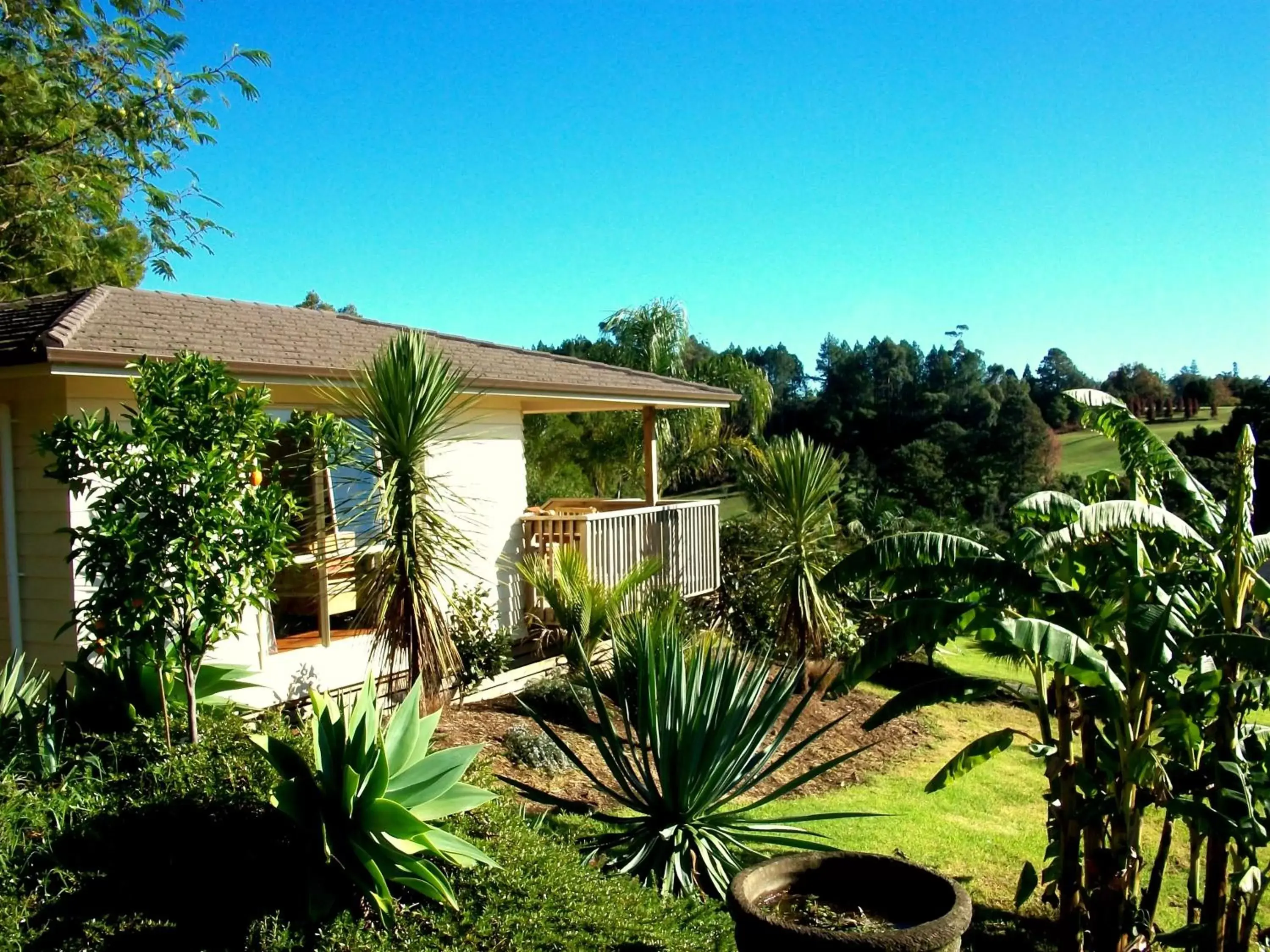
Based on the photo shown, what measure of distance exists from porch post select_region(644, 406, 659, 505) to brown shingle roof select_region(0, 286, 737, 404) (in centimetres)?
53

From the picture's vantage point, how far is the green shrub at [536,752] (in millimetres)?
8828

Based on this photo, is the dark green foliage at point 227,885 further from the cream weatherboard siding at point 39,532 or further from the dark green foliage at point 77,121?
the dark green foliage at point 77,121

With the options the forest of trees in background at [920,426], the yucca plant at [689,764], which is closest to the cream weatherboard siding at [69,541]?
the yucca plant at [689,764]

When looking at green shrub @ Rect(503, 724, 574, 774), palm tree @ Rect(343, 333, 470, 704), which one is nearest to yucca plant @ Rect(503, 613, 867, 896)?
green shrub @ Rect(503, 724, 574, 774)

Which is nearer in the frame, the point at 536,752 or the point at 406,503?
the point at 406,503

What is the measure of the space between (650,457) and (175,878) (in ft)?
35.3

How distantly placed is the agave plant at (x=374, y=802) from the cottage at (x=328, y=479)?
3.03 m

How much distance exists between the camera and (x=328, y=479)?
9.10 m

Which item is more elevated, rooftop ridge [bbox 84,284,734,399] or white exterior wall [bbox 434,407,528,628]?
rooftop ridge [bbox 84,284,734,399]

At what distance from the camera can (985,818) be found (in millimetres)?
9422

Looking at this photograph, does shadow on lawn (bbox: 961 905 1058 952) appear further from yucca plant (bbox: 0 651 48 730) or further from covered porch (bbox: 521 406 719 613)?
covered porch (bbox: 521 406 719 613)

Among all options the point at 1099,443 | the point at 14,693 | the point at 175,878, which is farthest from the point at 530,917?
the point at 1099,443

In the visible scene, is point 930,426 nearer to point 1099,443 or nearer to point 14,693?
point 1099,443

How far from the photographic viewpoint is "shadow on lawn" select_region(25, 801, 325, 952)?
13.6 ft
